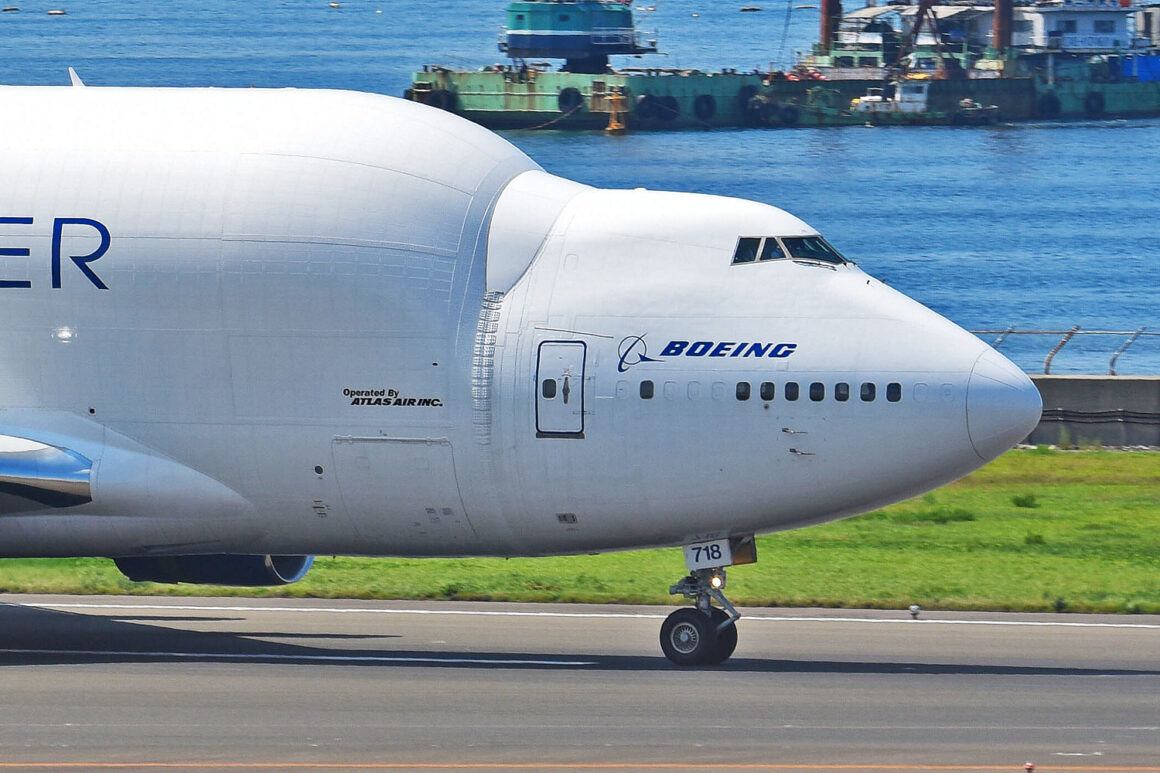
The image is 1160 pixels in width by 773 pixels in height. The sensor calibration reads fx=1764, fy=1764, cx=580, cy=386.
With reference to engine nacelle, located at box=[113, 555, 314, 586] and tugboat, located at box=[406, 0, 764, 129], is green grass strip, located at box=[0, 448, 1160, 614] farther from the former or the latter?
tugboat, located at box=[406, 0, 764, 129]

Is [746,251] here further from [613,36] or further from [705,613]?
[613,36]

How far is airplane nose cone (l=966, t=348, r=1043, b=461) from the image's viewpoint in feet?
65.1

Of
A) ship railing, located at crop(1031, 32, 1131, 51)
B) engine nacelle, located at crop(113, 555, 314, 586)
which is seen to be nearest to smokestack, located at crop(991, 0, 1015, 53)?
ship railing, located at crop(1031, 32, 1131, 51)

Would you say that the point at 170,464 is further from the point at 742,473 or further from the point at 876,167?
the point at 876,167

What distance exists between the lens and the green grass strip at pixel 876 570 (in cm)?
2673

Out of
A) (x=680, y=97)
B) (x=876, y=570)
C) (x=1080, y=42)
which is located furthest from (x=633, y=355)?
(x=1080, y=42)

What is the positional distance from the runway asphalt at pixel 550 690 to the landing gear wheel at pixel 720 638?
0.14 m

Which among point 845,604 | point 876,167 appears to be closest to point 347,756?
point 845,604

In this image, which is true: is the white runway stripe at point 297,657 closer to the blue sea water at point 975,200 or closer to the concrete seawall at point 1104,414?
the concrete seawall at point 1104,414

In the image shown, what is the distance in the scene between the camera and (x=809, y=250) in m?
21.2

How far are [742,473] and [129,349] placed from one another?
25.2ft

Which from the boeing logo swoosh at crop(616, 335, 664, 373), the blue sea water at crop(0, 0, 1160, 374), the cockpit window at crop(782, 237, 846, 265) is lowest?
the blue sea water at crop(0, 0, 1160, 374)

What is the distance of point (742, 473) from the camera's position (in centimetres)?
2047

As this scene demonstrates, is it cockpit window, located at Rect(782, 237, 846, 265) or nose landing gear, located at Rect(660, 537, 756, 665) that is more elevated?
cockpit window, located at Rect(782, 237, 846, 265)
